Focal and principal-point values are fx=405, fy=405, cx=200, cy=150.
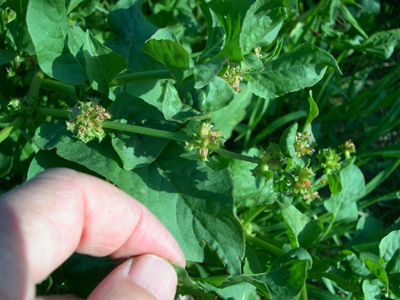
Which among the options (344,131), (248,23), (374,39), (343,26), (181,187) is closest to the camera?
(248,23)

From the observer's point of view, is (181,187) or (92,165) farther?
(181,187)

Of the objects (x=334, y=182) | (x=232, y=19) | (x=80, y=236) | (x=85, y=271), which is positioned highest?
(x=232, y=19)

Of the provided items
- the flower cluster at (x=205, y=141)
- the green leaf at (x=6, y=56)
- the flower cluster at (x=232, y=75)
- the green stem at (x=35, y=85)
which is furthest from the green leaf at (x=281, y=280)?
the green leaf at (x=6, y=56)

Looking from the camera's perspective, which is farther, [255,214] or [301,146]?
→ [255,214]

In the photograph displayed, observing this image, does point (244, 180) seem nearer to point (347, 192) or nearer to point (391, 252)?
point (347, 192)

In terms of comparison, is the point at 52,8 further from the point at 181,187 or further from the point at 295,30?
the point at 295,30

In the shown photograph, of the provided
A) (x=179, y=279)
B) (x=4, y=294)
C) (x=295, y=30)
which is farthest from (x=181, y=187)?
(x=295, y=30)

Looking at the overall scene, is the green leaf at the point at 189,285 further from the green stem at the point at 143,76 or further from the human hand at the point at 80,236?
the green stem at the point at 143,76

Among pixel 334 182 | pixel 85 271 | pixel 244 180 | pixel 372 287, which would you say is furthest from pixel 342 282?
pixel 85 271
